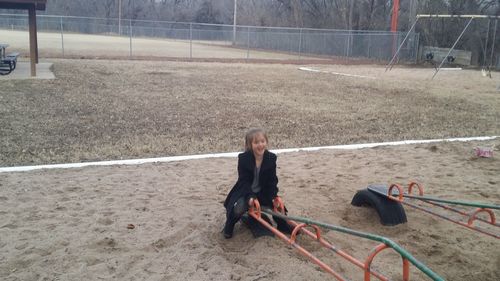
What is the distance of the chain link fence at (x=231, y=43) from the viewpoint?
2922cm

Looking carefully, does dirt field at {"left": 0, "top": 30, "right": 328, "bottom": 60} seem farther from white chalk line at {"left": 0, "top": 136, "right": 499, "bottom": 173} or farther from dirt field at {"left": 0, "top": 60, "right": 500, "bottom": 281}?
white chalk line at {"left": 0, "top": 136, "right": 499, "bottom": 173}

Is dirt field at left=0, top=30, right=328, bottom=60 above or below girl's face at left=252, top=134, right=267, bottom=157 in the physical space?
above

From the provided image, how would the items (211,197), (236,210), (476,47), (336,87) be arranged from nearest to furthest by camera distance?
(236,210), (211,197), (336,87), (476,47)

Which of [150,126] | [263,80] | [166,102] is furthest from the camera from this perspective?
[263,80]

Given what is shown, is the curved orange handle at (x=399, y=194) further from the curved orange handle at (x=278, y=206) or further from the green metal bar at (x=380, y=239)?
the green metal bar at (x=380, y=239)

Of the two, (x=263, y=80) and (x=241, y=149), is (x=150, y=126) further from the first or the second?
(x=263, y=80)

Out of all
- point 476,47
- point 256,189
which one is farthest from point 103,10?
point 256,189

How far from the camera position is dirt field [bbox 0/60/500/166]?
654 centimetres

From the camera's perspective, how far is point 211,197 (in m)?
4.54

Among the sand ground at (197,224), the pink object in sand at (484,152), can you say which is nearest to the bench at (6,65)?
the sand ground at (197,224)

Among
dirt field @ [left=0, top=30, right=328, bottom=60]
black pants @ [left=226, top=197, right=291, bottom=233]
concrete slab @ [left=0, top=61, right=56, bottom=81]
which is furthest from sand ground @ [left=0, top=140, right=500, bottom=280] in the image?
dirt field @ [left=0, top=30, right=328, bottom=60]

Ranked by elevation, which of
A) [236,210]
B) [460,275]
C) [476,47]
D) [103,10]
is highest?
[103,10]

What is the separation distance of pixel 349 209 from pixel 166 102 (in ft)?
22.5

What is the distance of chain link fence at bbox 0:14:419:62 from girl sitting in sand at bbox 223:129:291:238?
873 inches
